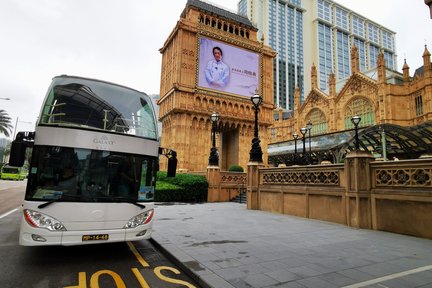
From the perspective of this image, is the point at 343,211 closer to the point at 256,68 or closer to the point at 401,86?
the point at 256,68

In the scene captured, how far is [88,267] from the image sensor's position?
4.96m

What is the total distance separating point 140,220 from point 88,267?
1292 millimetres

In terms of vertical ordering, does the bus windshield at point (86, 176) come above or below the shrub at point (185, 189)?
above

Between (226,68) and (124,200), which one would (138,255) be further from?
(226,68)

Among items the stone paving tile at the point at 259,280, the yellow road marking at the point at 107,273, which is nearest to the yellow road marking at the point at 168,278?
the yellow road marking at the point at 107,273

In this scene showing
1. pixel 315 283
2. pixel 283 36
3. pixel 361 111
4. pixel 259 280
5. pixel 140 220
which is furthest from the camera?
pixel 283 36

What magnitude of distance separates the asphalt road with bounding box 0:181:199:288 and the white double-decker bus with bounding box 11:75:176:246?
48 centimetres

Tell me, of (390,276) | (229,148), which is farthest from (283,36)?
(390,276)

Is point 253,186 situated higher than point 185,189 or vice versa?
point 253,186

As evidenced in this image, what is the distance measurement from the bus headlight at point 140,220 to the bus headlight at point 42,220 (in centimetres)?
123

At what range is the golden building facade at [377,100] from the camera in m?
46.2

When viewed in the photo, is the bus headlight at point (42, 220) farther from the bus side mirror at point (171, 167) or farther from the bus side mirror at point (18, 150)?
the bus side mirror at point (171, 167)

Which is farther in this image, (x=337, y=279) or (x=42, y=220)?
(x=42, y=220)

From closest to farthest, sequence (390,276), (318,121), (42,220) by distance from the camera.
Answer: (390,276), (42,220), (318,121)
